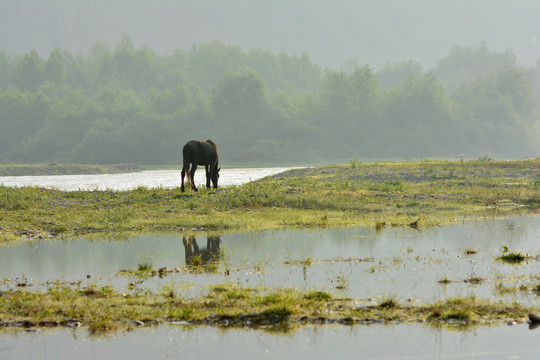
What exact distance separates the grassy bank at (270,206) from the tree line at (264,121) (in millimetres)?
74987

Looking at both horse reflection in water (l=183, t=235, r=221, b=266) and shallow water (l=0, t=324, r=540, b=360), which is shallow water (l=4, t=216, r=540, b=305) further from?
shallow water (l=0, t=324, r=540, b=360)

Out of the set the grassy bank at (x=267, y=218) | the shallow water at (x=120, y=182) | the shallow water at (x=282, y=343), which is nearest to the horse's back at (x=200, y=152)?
the grassy bank at (x=267, y=218)

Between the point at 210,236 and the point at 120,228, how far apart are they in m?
3.91

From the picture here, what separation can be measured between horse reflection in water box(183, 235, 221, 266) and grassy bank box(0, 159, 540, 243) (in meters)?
2.54

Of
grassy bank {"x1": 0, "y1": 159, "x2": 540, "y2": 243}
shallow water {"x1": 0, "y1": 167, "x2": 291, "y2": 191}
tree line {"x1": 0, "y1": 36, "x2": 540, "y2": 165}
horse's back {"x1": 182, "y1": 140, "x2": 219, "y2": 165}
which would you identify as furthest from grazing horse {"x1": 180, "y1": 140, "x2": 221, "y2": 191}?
tree line {"x1": 0, "y1": 36, "x2": 540, "y2": 165}

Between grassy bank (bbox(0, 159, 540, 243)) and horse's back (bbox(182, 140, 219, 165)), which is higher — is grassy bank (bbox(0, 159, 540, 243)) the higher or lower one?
the lower one

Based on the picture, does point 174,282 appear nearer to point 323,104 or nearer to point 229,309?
point 229,309

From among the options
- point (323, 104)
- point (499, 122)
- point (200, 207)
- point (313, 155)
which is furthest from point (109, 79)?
point (200, 207)

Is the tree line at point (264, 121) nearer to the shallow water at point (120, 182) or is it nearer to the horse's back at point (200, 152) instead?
the shallow water at point (120, 182)

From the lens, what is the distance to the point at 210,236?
23.6m

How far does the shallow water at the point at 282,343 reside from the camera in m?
10.9

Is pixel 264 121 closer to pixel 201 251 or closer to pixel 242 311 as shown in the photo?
pixel 201 251

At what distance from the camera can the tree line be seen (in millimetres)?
118500

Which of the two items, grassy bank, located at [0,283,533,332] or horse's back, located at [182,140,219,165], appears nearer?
grassy bank, located at [0,283,533,332]
